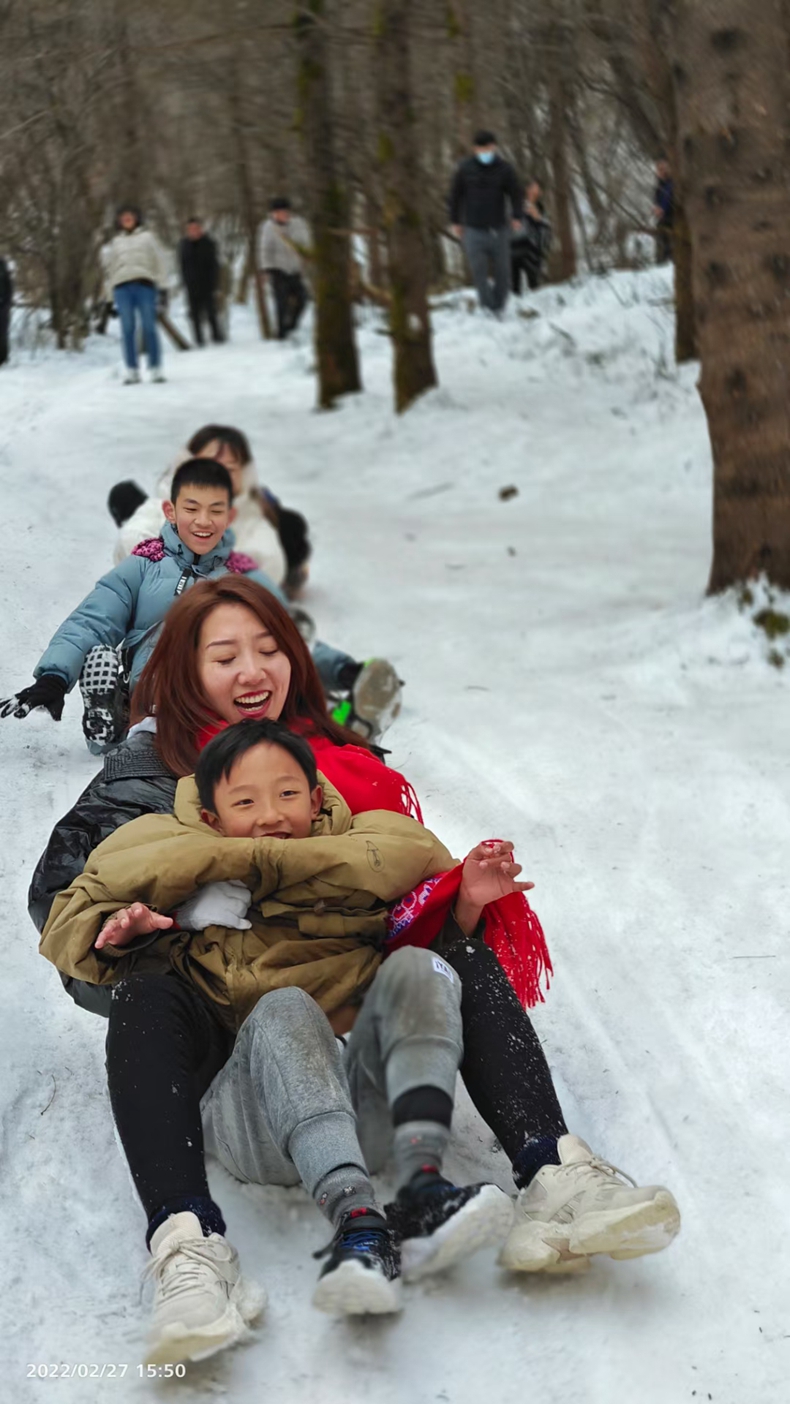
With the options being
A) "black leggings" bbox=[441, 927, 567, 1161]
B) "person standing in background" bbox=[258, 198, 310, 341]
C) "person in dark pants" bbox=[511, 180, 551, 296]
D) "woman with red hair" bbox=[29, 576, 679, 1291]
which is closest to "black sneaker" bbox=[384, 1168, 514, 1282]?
"woman with red hair" bbox=[29, 576, 679, 1291]

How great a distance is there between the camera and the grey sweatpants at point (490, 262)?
12.1m

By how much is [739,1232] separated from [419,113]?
9756 mm

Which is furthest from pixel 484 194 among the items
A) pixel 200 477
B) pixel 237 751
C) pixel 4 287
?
pixel 237 751

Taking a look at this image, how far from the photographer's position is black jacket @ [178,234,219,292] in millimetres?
16047

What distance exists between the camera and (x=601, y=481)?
8555mm

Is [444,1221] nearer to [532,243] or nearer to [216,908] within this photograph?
[216,908]

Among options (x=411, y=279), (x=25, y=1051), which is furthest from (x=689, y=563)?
(x=25, y=1051)

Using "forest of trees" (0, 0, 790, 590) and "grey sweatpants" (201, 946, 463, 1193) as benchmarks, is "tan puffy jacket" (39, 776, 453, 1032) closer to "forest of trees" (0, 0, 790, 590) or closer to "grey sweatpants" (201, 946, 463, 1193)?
"grey sweatpants" (201, 946, 463, 1193)

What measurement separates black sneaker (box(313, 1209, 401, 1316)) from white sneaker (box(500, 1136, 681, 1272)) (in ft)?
0.68

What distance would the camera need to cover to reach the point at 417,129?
10.2 m

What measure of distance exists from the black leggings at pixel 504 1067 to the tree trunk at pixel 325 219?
24.8 ft

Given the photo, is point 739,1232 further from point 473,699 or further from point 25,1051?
point 473,699

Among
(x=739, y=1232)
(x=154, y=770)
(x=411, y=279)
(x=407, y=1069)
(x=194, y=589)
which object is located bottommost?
(x=739, y=1232)

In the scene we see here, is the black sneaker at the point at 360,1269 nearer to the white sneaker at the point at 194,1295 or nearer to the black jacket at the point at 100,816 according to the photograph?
the white sneaker at the point at 194,1295
